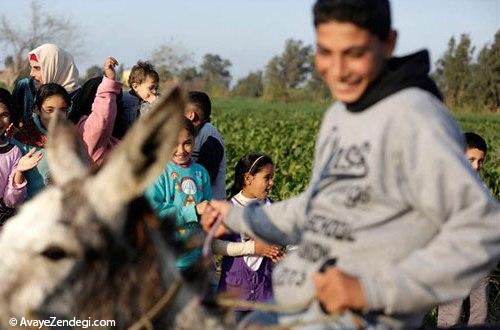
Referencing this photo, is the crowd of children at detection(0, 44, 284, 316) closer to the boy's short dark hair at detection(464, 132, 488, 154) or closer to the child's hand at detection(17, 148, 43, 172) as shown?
the child's hand at detection(17, 148, 43, 172)

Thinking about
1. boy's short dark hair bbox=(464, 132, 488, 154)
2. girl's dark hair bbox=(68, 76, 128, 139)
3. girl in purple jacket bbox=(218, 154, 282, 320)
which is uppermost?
girl's dark hair bbox=(68, 76, 128, 139)

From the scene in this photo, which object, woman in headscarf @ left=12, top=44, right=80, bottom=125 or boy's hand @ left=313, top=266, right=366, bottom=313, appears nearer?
boy's hand @ left=313, top=266, right=366, bottom=313

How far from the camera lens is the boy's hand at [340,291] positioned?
243 cm

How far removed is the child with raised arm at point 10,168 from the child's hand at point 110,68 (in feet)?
2.68

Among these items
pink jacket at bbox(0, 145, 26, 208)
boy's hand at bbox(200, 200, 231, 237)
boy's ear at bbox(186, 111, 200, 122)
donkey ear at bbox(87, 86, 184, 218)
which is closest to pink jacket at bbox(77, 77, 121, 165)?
pink jacket at bbox(0, 145, 26, 208)

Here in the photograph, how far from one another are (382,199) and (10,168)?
4.51m

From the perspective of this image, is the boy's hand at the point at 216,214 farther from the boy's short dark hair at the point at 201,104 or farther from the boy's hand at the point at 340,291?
the boy's short dark hair at the point at 201,104

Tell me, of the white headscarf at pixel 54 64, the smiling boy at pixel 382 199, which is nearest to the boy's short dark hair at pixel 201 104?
the white headscarf at pixel 54 64

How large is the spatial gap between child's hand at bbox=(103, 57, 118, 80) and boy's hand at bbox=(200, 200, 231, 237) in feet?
11.4

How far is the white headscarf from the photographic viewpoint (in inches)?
299

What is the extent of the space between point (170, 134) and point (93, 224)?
0.35m

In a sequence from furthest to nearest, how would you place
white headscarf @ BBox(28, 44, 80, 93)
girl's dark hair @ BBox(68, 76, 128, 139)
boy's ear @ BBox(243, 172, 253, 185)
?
white headscarf @ BBox(28, 44, 80, 93) → boy's ear @ BBox(243, 172, 253, 185) → girl's dark hair @ BBox(68, 76, 128, 139)

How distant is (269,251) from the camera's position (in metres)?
6.46

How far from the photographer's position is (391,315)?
2537mm
